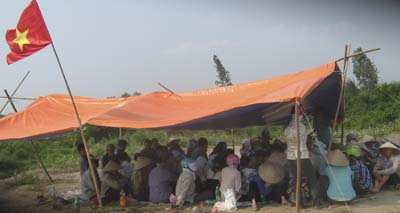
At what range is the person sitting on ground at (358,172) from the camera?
6205 mm

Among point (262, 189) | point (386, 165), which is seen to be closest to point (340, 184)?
point (262, 189)

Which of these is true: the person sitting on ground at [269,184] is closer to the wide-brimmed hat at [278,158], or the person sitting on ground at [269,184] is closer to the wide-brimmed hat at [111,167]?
the wide-brimmed hat at [278,158]

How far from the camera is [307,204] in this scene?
586 cm

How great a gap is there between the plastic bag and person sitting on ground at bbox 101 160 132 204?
173cm

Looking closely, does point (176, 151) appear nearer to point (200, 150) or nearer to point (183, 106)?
point (200, 150)

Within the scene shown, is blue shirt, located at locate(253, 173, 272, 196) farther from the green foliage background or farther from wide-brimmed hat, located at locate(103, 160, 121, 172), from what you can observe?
the green foliage background

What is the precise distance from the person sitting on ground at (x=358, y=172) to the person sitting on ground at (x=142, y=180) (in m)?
3.17

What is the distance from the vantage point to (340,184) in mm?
5734

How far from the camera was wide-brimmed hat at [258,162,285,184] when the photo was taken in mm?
5984

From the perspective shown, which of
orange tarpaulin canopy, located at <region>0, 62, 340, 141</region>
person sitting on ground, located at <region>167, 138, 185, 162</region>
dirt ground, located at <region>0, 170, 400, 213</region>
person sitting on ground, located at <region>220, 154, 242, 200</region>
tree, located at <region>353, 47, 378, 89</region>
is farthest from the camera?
tree, located at <region>353, 47, 378, 89</region>

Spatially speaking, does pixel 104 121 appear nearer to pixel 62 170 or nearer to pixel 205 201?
pixel 205 201

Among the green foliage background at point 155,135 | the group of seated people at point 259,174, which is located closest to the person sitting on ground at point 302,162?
the group of seated people at point 259,174

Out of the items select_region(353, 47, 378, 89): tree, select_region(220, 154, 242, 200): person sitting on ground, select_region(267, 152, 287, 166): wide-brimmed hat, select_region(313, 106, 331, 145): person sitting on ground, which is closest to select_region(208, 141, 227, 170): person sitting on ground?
select_region(220, 154, 242, 200): person sitting on ground

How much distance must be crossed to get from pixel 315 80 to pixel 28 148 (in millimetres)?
15992
